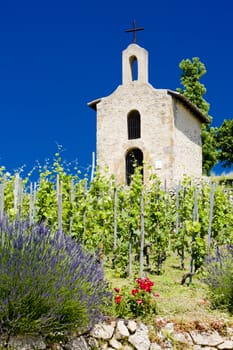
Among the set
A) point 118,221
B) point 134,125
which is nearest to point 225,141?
point 134,125

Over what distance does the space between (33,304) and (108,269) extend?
4.12m

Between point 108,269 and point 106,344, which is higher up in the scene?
point 108,269

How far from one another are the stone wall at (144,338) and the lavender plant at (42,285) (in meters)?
0.20

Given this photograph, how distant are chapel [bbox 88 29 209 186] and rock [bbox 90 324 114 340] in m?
13.0

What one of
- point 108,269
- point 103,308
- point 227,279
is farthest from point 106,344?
point 108,269

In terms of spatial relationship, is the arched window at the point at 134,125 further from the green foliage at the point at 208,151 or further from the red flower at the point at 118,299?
the red flower at the point at 118,299

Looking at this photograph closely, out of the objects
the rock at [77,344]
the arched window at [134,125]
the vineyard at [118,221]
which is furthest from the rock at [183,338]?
the arched window at [134,125]

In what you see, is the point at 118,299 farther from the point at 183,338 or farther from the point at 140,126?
the point at 140,126

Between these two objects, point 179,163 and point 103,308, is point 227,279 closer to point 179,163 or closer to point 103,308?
point 103,308

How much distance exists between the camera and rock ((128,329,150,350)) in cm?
469

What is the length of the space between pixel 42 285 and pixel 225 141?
73.3 ft

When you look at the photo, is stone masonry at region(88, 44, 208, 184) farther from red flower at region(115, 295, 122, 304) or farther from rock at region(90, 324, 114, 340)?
rock at region(90, 324, 114, 340)

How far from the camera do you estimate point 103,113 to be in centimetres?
1902

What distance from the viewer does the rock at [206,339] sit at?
16.0 feet
